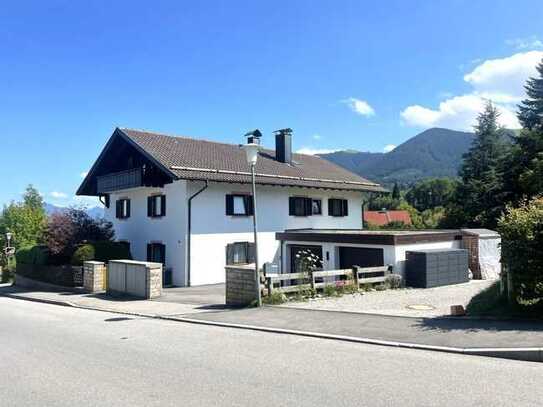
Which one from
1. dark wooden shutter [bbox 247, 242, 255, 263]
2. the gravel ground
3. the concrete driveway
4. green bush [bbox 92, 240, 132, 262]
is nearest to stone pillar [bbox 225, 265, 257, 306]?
the concrete driveway

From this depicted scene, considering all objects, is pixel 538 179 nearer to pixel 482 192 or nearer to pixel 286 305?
pixel 482 192

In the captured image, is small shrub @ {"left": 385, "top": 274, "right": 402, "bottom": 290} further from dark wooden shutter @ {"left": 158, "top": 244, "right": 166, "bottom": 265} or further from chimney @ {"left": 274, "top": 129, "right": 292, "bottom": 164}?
chimney @ {"left": 274, "top": 129, "right": 292, "bottom": 164}

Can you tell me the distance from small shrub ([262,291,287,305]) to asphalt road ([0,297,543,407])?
425 centimetres

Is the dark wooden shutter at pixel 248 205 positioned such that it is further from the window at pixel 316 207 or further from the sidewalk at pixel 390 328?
the sidewalk at pixel 390 328

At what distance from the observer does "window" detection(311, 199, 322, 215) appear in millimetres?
30506

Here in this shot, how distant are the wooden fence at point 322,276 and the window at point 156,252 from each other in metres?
8.58

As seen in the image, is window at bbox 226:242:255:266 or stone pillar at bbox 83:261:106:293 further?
window at bbox 226:242:255:266

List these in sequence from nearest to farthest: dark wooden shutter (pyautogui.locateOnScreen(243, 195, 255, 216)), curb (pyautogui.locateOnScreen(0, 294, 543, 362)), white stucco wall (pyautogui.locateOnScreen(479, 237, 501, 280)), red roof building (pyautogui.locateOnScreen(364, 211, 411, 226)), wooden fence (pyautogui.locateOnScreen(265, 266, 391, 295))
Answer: curb (pyautogui.locateOnScreen(0, 294, 543, 362)) → wooden fence (pyautogui.locateOnScreen(265, 266, 391, 295)) → white stucco wall (pyautogui.locateOnScreen(479, 237, 501, 280)) → dark wooden shutter (pyautogui.locateOnScreen(243, 195, 255, 216)) → red roof building (pyautogui.locateOnScreen(364, 211, 411, 226))

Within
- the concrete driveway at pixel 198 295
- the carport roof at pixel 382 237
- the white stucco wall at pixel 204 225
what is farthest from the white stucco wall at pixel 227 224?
the carport roof at pixel 382 237

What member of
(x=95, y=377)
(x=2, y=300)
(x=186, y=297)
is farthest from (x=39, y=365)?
(x=2, y=300)

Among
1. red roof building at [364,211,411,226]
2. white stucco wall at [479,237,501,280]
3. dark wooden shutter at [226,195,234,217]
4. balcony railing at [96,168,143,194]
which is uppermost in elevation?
red roof building at [364,211,411,226]

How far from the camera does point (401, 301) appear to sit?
1498 cm

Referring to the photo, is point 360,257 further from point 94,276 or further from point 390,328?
point 94,276

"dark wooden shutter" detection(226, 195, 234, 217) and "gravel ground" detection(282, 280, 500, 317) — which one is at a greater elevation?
"dark wooden shutter" detection(226, 195, 234, 217)
